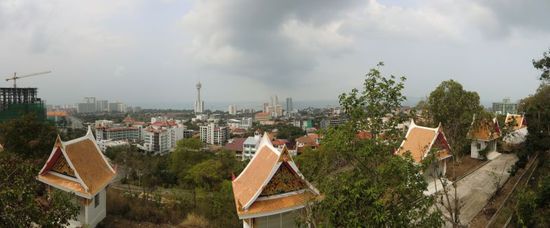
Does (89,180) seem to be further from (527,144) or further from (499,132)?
(499,132)

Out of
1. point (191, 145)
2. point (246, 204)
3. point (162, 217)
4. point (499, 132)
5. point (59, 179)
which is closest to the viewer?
point (246, 204)

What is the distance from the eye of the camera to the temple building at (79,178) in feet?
44.0

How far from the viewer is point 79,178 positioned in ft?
43.9

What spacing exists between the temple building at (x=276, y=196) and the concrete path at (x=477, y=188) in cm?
637

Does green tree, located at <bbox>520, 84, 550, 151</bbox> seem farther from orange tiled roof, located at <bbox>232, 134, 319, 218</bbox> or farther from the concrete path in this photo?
orange tiled roof, located at <bbox>232, 134, 319, 218</bbox>

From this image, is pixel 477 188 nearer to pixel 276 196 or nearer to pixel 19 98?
pixel 276 196

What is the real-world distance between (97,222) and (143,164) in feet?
77.8

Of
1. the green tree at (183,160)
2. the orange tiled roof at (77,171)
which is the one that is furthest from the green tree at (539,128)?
the green tree at (183,160)

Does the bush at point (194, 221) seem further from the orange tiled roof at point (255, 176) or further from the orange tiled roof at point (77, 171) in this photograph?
the orange tiled roof at point (77, 171)

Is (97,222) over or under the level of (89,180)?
under

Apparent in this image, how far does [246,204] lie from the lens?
440 inches

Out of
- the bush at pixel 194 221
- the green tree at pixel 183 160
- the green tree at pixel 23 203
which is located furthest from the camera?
the green tree at pixel 183 160

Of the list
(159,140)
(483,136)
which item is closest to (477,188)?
(483,136)

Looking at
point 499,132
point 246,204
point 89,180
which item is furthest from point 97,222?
point 499,132
